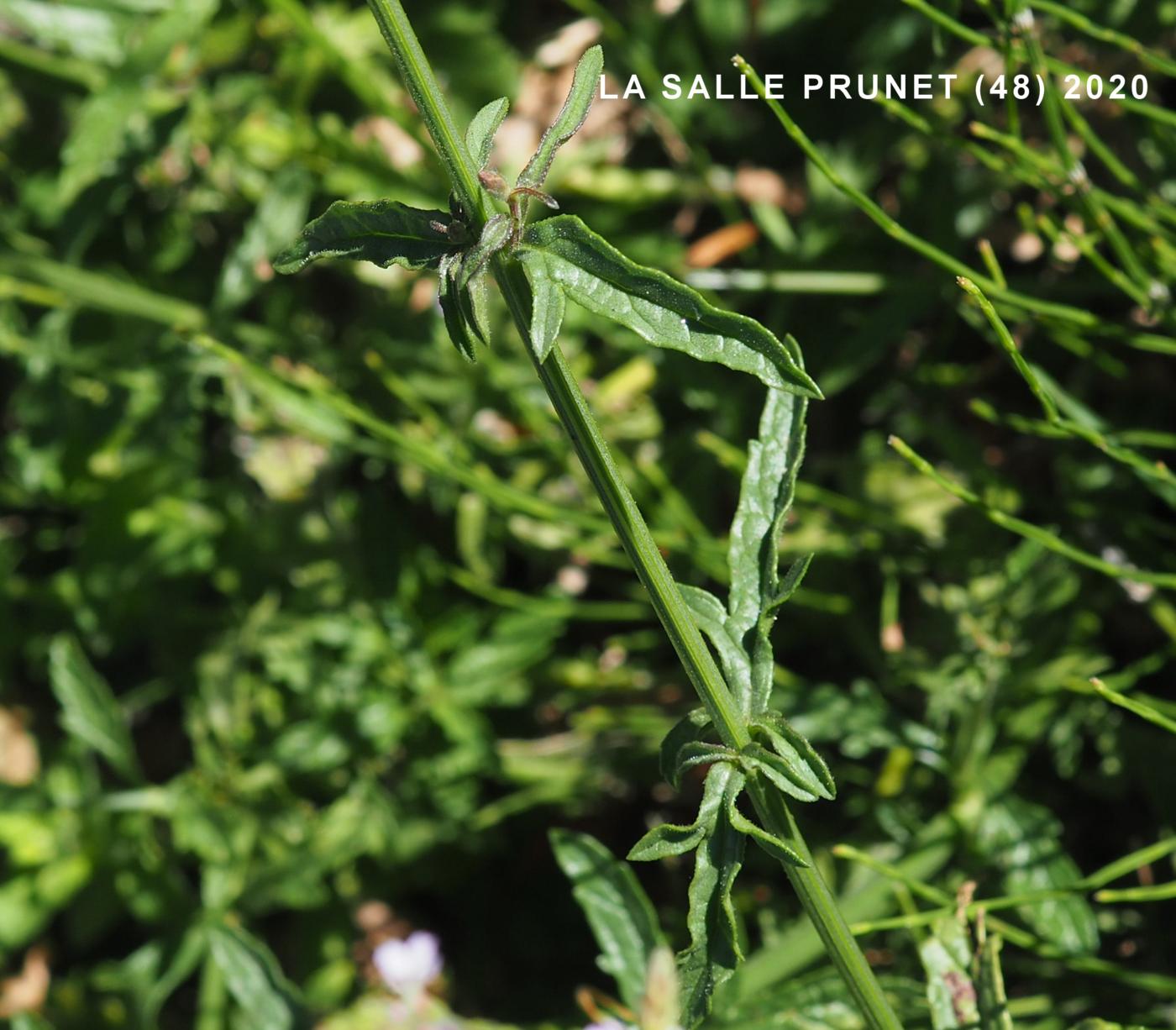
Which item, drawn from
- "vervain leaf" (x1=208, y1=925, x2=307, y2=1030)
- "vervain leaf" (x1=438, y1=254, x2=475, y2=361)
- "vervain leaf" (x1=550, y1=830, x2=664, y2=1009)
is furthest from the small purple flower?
"vervain leaf" (x1=438, y1=254, x2=475, y2=361)

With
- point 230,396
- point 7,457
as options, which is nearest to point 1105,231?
point 230,396

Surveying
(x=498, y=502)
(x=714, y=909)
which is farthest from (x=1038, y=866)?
(x=498, y=502)

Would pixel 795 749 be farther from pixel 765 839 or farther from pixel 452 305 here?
pixel 452 305

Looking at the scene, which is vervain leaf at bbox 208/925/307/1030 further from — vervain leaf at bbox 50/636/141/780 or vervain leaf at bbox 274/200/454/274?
vervain leaf at bbox 274/200/454/274

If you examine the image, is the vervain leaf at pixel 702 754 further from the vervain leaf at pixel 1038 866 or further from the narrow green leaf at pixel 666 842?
the vervain leaf at pixel 1038 866

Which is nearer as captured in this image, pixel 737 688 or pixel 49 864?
pixel 737 688

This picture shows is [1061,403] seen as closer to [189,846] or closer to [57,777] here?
[189,846]

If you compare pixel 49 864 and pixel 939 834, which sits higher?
pixel 939 834
